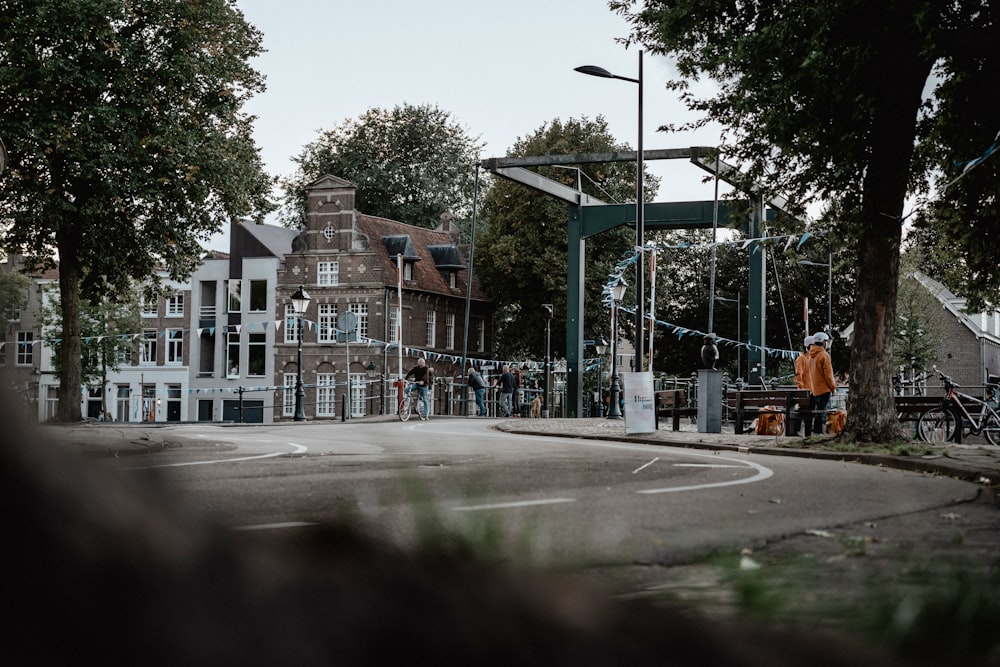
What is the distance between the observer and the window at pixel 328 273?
53.6m

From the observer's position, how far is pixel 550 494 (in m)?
5.64

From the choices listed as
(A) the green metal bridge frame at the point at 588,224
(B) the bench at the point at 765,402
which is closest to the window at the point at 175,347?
(A) the green metal bridge frame at the point at 588,224

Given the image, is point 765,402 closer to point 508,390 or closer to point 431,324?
point 508,390

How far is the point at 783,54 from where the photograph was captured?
1298 centimetres

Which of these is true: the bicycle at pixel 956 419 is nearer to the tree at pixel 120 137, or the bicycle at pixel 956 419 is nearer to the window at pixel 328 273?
the tree at pixel 120 137

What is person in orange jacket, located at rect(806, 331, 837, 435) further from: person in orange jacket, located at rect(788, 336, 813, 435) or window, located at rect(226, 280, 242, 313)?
window, located at rect(226, 280, 242, 313)

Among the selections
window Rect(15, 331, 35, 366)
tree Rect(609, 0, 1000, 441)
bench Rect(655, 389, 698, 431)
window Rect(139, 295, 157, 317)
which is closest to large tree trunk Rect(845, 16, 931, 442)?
tree Rect(609, 0, 1000, 441)

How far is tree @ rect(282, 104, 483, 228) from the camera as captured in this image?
5394cm

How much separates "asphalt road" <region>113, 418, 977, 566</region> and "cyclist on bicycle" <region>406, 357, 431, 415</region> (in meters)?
11.0

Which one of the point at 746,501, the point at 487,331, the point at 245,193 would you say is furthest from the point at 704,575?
the point at 487,331

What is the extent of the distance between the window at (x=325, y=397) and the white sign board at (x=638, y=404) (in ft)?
104

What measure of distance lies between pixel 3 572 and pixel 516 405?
40665mm

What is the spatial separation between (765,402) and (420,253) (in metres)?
38.6

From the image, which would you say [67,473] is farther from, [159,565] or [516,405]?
[516,405]
